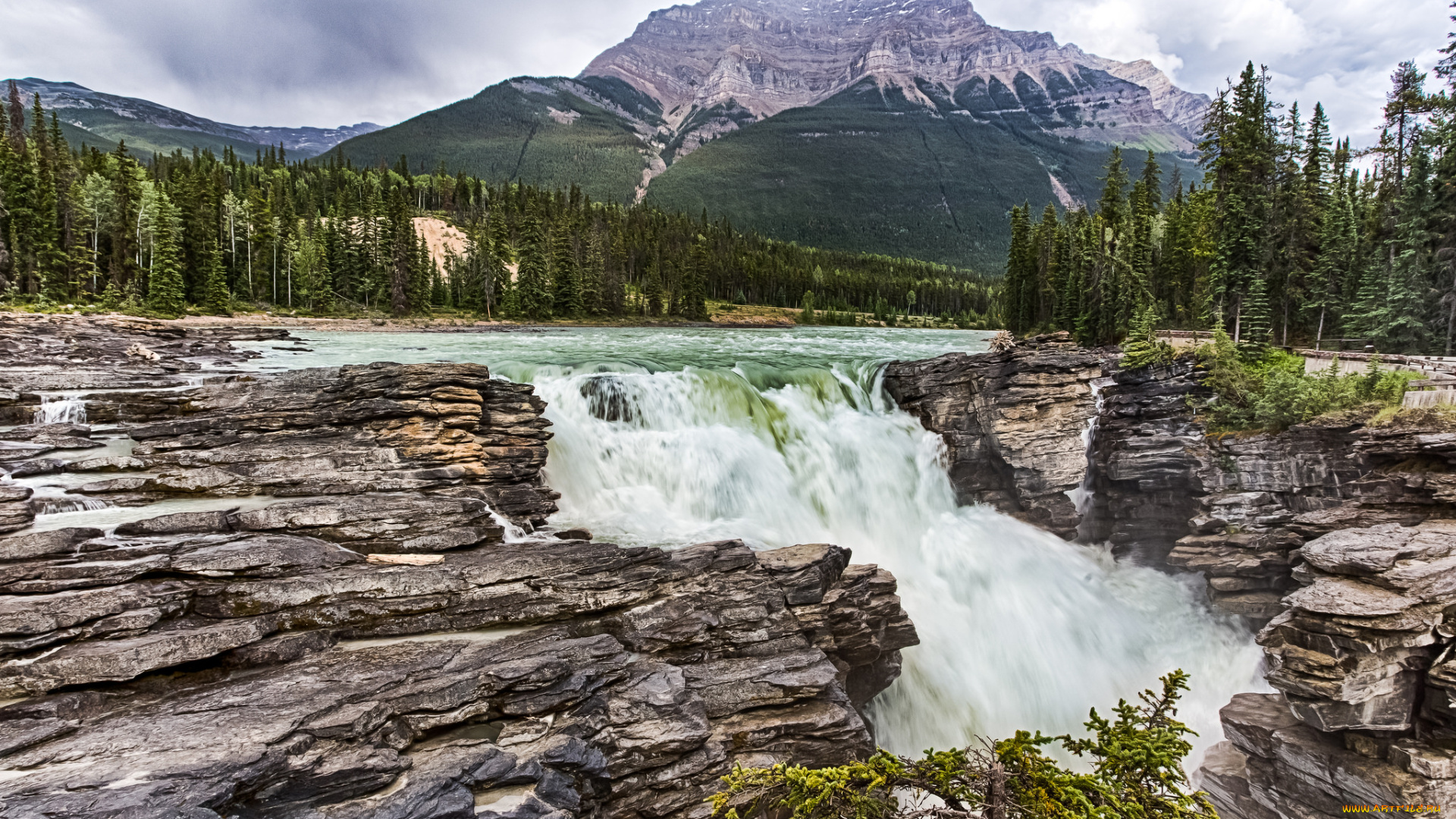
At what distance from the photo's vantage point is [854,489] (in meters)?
20.3

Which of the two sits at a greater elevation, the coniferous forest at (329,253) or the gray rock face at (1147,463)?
the coniferous forest at (329,253)

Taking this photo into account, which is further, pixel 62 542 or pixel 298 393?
pixel 298 393

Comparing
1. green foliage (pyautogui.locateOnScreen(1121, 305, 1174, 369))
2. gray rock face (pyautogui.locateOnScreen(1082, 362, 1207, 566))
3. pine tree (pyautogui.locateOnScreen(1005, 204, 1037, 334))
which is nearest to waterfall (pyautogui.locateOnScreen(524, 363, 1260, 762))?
gray rock face (pyautogui.locateOnScreen(1082, 362, 1207, 566))

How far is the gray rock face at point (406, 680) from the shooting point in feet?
20.6

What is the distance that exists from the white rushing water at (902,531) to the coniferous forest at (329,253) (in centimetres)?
6231

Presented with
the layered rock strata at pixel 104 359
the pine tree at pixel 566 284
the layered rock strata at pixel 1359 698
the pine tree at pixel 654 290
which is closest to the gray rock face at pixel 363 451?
the layered rock strata at pixel 104 359

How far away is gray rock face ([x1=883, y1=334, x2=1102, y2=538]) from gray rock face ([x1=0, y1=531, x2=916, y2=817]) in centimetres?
1428

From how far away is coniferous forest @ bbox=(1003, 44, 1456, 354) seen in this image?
30047 mm

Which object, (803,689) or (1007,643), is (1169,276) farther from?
(803,689)

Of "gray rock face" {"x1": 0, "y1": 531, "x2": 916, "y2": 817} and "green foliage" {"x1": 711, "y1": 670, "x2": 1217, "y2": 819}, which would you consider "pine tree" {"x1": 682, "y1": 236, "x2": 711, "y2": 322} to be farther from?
"green foliage" {"x1": 711, "y1": 670, "x2": 1217, "y2": 819}

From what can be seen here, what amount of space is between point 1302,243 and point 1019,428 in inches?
1159

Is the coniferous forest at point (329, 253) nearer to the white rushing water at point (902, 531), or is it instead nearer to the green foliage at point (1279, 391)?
the white rushing water at point (902, 531)

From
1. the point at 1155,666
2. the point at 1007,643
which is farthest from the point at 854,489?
the point at 1155,666

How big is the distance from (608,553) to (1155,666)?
15689 millimetres
